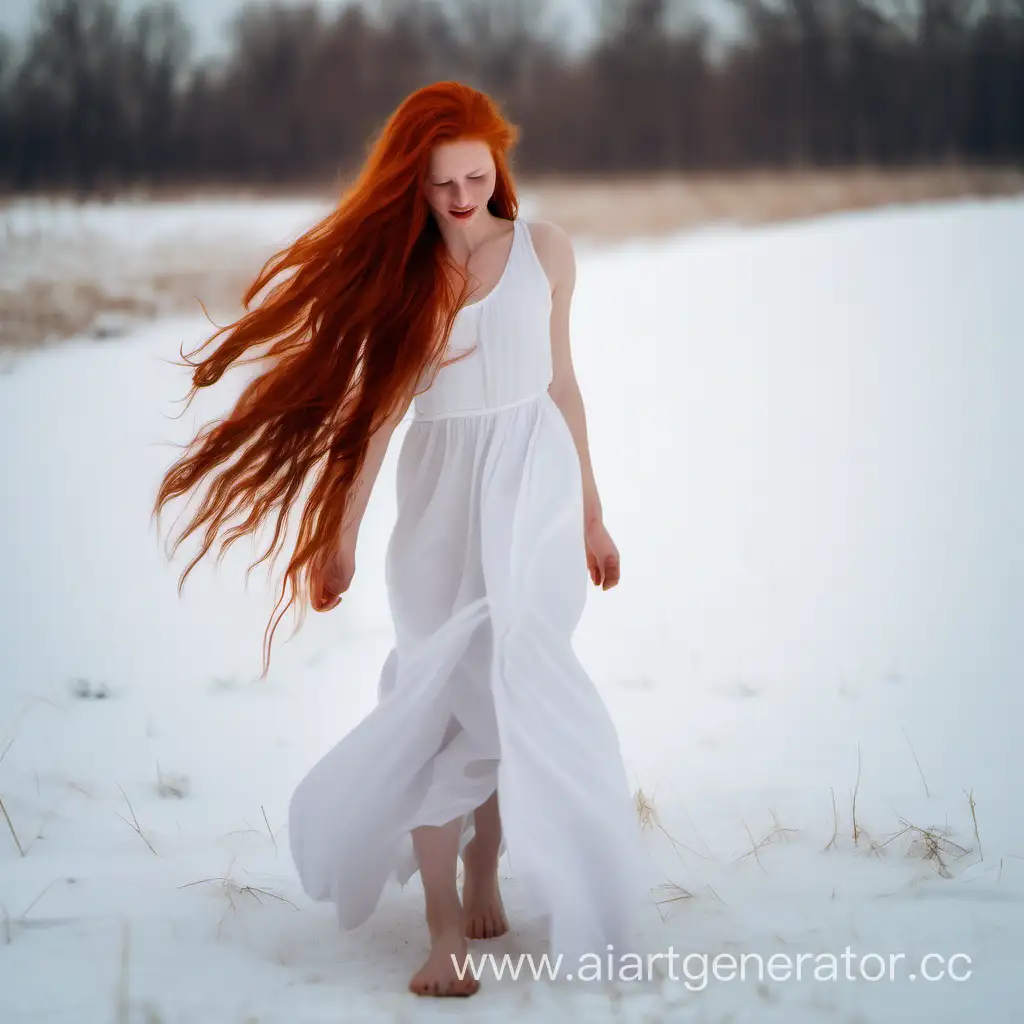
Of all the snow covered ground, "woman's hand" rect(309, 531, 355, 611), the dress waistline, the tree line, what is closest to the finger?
the dress waistline

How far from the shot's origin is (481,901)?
211 centimetres

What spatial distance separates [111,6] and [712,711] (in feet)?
11.6

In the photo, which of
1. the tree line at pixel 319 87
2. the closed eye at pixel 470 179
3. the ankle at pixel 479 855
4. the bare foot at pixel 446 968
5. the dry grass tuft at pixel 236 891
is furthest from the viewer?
the tree line at pixel 319 87

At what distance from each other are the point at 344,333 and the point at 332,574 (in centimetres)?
40

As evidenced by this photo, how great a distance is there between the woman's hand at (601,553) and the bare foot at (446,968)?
0.62 metres

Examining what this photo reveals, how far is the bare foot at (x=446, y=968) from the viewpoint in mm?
1871

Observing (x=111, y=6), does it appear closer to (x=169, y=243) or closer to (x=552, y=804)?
(x=169, y=243)

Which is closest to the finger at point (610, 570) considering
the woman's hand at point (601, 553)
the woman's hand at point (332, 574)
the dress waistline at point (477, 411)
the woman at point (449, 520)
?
the woman's hand at point (601, 553)

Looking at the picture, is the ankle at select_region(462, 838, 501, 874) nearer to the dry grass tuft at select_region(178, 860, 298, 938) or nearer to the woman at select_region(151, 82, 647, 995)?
the woman at select_region(151, 82, 647, 995)

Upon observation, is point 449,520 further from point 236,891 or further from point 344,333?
point 236,891

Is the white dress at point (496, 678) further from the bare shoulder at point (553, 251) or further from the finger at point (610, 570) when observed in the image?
the finger at point (610, 570)

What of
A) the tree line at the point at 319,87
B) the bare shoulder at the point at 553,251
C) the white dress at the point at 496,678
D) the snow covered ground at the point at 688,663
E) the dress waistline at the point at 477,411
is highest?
the tree line at the point at 319,87

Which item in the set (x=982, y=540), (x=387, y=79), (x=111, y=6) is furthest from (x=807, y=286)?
(x=111, y=6)

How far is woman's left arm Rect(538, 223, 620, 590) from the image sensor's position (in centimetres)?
206
